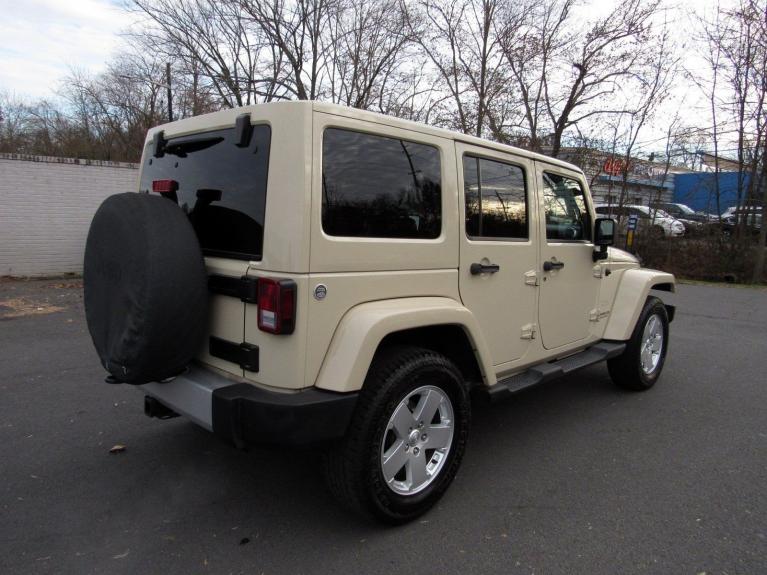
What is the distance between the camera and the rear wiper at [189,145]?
258cm

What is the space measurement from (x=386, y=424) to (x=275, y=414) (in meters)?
0.56

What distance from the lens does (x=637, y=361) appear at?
4.47 m

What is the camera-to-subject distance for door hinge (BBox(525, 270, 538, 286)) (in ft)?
10.9

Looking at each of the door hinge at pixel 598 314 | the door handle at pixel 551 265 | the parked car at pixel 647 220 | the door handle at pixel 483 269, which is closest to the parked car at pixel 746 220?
the parked car at pixel 647 220

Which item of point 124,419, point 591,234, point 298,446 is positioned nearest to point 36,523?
point 124,419

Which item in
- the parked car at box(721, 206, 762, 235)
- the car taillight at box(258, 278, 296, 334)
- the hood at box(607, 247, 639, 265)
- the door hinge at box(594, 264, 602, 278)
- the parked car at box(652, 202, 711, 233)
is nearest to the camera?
the car taillight at box(258, 278, 296, 334)

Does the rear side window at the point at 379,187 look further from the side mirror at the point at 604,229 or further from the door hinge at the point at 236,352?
the side mirror at the point at 604,229

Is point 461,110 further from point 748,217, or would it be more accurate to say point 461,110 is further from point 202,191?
point 202,191

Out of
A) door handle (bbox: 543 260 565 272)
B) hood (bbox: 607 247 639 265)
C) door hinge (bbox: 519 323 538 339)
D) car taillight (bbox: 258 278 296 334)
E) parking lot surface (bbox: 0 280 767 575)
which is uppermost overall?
hood (bbox: 607 247 639 265)

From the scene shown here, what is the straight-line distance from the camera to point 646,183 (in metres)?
17.5

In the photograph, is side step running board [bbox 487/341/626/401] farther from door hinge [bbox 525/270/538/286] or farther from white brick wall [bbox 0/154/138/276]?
white brick wall [bbox 0/154/138/276]

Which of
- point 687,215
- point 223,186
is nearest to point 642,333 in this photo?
point 223,186

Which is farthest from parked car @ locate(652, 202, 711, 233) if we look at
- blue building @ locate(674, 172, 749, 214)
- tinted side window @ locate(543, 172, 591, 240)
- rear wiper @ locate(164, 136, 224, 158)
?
rear wiper @ locate(164, 136, 224, 158)

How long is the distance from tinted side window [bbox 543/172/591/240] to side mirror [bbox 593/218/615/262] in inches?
3.3
